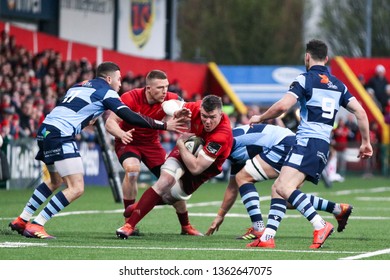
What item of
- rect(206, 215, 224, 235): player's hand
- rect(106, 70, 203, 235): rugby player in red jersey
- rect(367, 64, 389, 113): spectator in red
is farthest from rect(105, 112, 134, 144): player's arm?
rect(367, 64, 389, 113): spectator in red

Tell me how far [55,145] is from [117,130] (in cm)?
86

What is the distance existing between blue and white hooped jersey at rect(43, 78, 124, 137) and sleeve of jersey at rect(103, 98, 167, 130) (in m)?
0.03

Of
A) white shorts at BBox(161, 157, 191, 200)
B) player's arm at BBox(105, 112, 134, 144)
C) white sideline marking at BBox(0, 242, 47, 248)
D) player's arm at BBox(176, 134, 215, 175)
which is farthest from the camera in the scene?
white shorts at BBox(161, 157, 191, 200)

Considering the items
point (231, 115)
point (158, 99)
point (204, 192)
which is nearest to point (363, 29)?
point (231, 115)

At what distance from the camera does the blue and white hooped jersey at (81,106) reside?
1355 centimetres

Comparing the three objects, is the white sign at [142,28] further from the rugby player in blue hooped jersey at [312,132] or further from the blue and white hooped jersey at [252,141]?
the rugby player in blue hooped jersey at [312,132]

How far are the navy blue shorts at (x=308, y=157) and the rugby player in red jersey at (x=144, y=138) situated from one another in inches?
91.4

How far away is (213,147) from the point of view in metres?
13.5

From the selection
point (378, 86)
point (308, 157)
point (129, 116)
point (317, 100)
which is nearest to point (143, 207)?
point (129, 116)

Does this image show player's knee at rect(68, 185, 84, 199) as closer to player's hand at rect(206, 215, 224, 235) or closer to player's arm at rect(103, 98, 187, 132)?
player's arm at rect(103, 98, 187, 132)

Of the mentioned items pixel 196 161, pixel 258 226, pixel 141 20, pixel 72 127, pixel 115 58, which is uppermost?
pixel 72 127

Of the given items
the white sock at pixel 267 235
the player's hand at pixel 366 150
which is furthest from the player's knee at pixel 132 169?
the player's hand at pixel 366 150

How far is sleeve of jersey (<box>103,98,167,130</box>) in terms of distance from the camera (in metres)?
13.4

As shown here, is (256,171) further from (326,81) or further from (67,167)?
(67,167)
